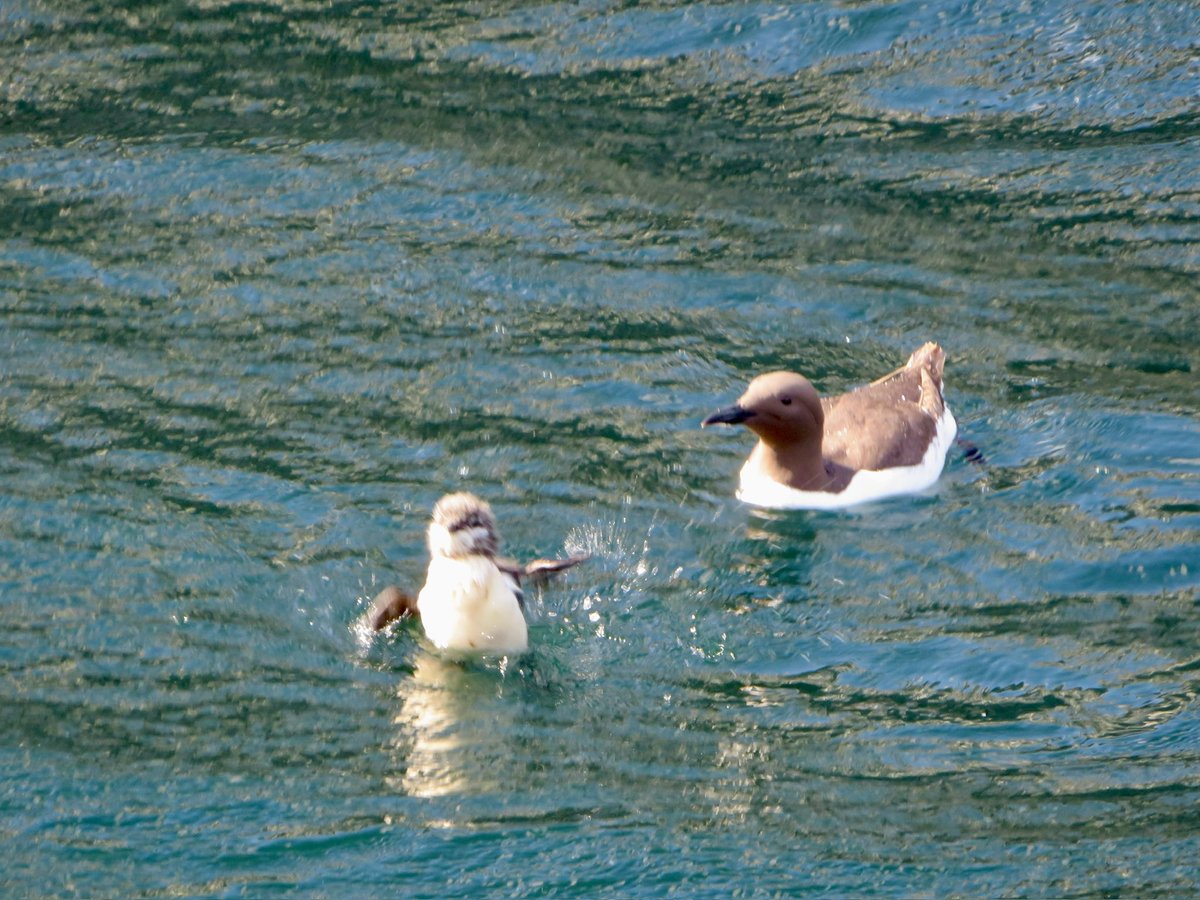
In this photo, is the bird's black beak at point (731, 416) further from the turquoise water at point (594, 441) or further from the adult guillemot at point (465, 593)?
the adult guillemot at point (465, 593)

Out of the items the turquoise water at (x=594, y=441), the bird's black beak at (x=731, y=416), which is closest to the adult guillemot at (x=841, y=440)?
the bird's black beak at (x=731, y=416)

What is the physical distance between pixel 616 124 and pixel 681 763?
7.60m

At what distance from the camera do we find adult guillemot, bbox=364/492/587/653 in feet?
28.0

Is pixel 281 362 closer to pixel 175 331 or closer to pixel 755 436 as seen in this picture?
pixel 175 331

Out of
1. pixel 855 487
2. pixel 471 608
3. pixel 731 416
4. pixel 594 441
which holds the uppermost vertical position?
pixel 731 416

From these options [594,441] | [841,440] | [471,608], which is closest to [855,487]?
[841,440]

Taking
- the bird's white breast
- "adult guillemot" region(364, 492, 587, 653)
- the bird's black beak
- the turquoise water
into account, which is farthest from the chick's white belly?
the bird's white breast

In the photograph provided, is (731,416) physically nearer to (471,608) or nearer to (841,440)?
(841,440)

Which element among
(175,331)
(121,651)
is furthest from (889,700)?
(175,331)

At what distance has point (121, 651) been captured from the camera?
8.80m

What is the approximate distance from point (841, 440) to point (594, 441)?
1.52m

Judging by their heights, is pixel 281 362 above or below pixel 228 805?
above

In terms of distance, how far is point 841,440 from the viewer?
1103 cm

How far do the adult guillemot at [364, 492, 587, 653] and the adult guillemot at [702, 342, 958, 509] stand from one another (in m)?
2.02
